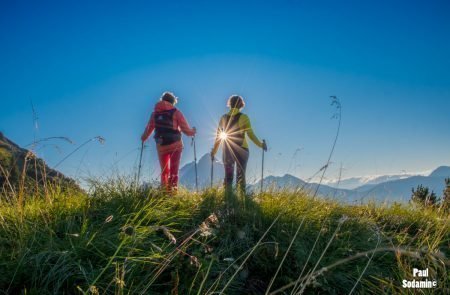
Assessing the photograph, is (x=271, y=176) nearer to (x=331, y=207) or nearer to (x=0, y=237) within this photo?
(x=331, y=207)

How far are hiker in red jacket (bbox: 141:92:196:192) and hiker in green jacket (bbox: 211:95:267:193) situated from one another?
969 millimetres

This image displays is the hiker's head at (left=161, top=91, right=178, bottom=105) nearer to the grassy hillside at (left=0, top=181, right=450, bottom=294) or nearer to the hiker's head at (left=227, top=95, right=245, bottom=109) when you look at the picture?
the hiker's head at (left=227, top=95, right=245, bottom=109)

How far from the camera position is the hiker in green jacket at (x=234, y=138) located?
9680mm

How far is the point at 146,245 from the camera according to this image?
4.05 m

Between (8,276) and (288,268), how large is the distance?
10.5 feet

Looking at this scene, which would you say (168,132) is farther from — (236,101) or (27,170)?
(27,170)

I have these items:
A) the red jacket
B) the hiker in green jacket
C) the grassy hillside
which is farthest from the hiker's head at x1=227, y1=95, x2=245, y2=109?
the grassy hillside

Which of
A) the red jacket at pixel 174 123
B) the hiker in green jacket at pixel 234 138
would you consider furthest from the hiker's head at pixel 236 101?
the red jacket at pixel 174 123

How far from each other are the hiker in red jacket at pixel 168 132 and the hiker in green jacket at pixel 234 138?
969 millimetres

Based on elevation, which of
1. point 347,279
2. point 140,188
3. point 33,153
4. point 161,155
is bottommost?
point 347,279

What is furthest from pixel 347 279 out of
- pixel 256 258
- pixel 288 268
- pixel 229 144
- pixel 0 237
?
pixel 229 144

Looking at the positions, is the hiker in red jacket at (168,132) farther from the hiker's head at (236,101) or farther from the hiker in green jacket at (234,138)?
the hiker's head at (236,101)

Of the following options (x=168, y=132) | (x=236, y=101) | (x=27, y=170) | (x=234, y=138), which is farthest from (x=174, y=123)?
(x=27, y=170)

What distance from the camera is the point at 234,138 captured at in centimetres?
977
